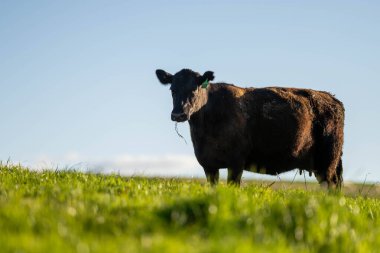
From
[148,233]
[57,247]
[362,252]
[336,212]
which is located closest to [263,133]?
[336,212]

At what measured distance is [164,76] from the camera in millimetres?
15719

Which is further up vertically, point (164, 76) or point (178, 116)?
point (164, 76)

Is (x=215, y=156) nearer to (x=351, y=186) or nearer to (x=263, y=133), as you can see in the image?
(x=263, y=133)

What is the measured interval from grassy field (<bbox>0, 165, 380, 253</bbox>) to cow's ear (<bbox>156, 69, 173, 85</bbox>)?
7.37 metres

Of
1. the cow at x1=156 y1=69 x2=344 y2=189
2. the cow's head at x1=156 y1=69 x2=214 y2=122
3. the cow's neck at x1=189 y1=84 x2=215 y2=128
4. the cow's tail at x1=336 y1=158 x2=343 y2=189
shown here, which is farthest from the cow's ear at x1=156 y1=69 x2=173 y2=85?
the cow's tail at x1=336 y1=158 x2=343 y2=189

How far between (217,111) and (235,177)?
1.66 meters

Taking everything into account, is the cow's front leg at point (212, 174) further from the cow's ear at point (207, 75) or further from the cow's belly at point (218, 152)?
the cow's ear at point (207, 75)

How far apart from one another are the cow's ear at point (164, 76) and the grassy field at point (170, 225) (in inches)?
290

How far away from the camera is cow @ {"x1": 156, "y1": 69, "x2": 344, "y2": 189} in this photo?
47.0ft

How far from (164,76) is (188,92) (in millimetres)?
1538

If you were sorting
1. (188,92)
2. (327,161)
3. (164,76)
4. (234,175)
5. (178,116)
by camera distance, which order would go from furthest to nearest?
1. (327,161)
2. (164,76)
3. (188,92)
4. (234,175)
5. (178,116)

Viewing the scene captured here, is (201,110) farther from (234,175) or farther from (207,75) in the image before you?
(234,175)

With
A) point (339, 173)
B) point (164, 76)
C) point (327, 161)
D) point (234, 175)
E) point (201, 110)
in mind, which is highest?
point (164, 76)

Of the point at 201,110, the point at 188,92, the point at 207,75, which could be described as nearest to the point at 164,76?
the point at 207,75
